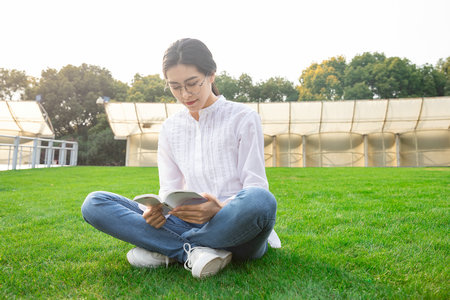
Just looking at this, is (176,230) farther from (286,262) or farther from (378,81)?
(378,81)

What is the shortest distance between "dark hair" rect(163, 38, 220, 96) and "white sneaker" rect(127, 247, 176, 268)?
1093 mm

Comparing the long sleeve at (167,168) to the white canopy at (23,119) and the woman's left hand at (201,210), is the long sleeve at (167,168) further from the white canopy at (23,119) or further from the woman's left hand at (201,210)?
the white canopy at (23,119)

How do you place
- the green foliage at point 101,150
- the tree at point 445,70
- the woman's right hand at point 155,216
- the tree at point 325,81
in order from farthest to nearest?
the tree at point 325,81 < the tree at point 445,70 < the green foliage at point 101,150 < the woman's right hand at point 155,216

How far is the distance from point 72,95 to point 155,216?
31.1 metres

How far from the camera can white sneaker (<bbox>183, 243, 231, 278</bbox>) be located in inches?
69.7

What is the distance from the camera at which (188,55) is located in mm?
2037

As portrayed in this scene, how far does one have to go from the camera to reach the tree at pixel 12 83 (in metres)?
31.8

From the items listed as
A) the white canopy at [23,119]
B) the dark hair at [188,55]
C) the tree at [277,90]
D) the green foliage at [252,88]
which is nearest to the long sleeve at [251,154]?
the dark hair at [188,55]

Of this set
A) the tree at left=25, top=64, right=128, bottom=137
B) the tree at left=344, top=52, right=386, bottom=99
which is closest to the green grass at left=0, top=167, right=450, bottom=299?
the tree at left=25, top=64, right=128, bottom=137

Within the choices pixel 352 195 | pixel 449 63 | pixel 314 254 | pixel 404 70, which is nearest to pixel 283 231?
pixel 314 254

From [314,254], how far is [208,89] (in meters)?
1.28

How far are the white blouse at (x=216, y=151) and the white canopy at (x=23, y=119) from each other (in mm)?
18622

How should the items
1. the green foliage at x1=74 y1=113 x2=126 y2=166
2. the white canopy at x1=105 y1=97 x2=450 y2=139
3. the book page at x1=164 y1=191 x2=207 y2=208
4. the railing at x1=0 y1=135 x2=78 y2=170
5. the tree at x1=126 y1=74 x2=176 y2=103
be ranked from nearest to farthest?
the book page at x1=164 y1=191 x2=207 y2=208
the railing at x1=0 y1=135 x2=78 y2=170
the white canopy at x1=105 y1=97 x2=450 y2=139
the green foliage at x1=74 y1=113 x2=126 y2=166
the tree at x1=126 y1=74 x2=176 y2=103

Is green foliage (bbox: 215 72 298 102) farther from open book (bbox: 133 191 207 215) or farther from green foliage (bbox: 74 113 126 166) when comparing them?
open book (bbox: 133 191 207 215)
